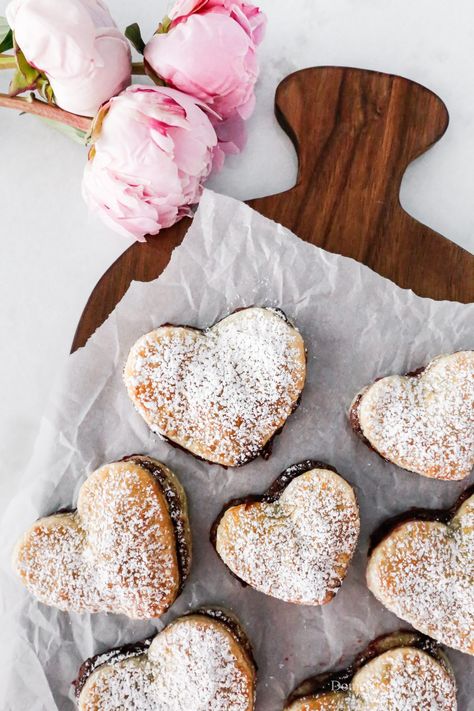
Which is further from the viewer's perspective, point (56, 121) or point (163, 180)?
point (56, 121)

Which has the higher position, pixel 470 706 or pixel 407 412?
pixel 407 412

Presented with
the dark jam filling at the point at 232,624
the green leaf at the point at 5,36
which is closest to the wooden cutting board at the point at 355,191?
the green leaf at the point at 5,36

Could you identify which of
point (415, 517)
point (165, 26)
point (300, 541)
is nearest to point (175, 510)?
point (300, 541)

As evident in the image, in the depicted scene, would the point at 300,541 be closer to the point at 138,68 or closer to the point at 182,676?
the point at 182,676

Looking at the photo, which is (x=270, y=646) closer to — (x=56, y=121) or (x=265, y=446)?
(x=265, y=446)

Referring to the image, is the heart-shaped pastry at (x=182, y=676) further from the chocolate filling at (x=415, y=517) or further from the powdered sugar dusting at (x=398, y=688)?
the chocolate filling at (x=415, y=517)

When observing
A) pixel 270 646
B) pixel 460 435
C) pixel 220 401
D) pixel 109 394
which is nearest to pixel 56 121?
pixel 109 394
